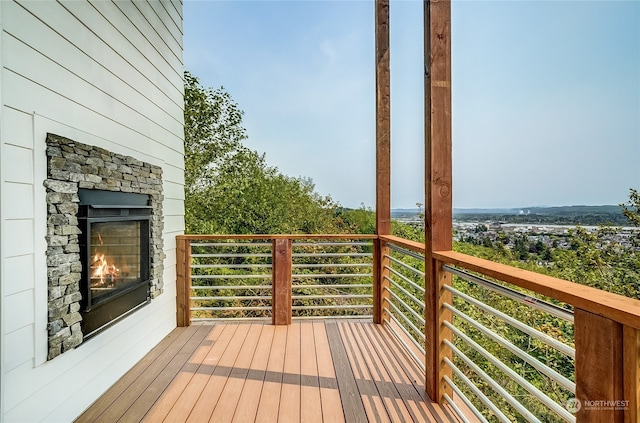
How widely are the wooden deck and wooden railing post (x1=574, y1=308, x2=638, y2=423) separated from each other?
3.36 feet

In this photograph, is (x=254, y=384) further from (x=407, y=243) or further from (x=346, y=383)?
(x=407, y=243)

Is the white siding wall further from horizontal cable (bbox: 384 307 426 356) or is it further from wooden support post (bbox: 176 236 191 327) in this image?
horizontal cable (bbox: 384 307 426 356)

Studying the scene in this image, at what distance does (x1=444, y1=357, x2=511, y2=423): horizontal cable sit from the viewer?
1.48m

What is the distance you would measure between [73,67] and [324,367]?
2.49 m

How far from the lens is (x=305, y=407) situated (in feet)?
6.51

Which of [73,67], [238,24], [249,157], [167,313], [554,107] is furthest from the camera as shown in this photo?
[249,157]

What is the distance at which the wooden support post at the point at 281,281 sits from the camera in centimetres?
344

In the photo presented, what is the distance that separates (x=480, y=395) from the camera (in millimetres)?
1650

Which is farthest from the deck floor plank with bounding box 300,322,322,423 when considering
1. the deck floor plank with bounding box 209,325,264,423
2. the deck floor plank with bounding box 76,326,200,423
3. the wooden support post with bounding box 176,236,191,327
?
the wooden support post with bounding box 176,236,191,327

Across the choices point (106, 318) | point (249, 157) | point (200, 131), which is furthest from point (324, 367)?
point (200, 131)

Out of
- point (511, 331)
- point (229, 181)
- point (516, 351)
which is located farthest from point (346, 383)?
point (229, 181)

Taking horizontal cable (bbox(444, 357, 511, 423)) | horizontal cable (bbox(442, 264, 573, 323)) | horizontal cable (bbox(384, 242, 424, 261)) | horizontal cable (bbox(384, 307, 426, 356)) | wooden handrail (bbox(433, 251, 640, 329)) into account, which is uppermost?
wooden handrail (bbox(433, 251, 640, 329))

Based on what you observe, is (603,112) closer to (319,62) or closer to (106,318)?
(106,318)

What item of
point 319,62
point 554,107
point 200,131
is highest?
point 319,62
